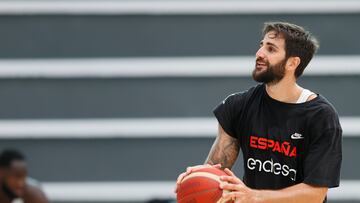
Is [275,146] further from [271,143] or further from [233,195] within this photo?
[233,195]

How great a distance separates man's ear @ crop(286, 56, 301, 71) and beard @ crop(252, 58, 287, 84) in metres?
0.04

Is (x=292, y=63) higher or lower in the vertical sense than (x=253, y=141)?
higher

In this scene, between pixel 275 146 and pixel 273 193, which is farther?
pixel 275 146

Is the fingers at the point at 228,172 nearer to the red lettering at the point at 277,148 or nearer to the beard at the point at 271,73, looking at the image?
the red lettering at the point at 277,148

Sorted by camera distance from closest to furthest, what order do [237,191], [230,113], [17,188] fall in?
[237,191]
[230,113]
[17,188]

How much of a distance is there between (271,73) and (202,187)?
77 centimetres

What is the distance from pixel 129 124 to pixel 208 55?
3.36 feet

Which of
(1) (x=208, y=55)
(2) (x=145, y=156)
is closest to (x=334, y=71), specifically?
(1) (x=208, y=55)

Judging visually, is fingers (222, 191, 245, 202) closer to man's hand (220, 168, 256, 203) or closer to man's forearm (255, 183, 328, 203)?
man's hand (220, 168, 256, 203)

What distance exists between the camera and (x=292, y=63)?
5.60 metres

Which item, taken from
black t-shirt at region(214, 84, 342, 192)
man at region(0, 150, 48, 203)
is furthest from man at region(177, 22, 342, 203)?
man at region(0, 150, 48, 203)

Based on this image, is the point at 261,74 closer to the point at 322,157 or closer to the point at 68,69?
the point at 322,157

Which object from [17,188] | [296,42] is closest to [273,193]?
[296,42]

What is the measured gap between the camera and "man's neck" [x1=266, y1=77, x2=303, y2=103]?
559 cm
